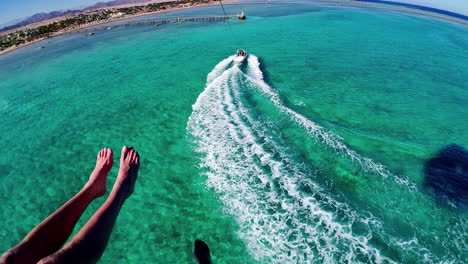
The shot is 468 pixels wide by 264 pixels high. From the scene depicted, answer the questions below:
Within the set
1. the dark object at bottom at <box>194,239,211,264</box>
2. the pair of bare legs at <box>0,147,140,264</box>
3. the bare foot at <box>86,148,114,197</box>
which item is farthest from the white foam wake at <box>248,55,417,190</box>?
the bare foot at <box>86,148,114,197</box>

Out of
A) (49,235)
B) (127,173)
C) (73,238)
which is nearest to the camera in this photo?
(73,238)

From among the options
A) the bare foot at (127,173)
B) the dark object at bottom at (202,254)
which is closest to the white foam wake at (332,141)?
the dark object at bottom at (202,254)

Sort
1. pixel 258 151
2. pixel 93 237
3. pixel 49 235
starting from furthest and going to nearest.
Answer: pixel 258 151
pixel 49 235
pixel 93 237

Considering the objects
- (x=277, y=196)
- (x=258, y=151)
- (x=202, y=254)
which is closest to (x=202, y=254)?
(x=202, y=254)

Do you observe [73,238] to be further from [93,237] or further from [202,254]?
[202,254]

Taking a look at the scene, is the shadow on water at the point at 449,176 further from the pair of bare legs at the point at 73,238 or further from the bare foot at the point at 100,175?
the bare foot at the point at 100,175

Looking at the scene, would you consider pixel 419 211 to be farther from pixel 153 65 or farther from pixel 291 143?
pixel 153 65
